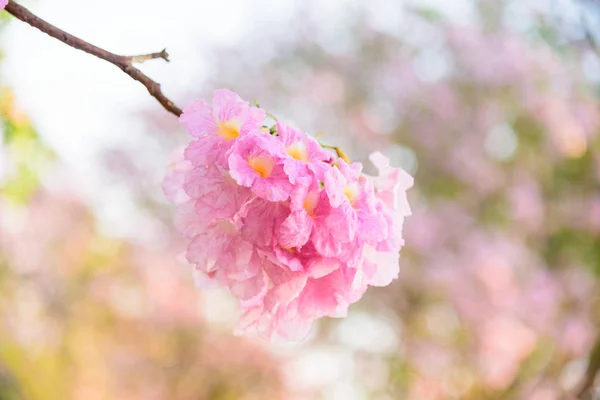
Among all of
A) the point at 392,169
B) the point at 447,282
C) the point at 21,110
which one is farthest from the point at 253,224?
the point at 447,282

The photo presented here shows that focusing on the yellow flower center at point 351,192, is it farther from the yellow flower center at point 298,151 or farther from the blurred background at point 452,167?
the blurred background at point 452,167

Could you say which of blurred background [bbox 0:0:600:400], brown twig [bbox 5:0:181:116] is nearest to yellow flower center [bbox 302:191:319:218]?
brown twig [bbox 5:0:181:116]

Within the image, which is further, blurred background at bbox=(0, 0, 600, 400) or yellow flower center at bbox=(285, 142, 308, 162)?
blurred background at bbox=(0, 0, 600, 400)

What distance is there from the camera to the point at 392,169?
68cm

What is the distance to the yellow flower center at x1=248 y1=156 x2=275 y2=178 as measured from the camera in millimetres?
548

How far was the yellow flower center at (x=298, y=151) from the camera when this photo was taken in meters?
0.57

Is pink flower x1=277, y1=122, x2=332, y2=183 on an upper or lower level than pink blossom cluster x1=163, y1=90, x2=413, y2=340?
upper

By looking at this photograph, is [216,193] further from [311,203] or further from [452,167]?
[452,167]

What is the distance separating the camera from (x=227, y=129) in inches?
22.9

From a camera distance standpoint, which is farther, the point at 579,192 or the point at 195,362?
the point at 195,362

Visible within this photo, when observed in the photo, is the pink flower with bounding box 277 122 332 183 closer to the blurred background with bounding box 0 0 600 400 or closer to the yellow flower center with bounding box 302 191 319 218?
the yellow flower center with bounding box 302 191 319 218

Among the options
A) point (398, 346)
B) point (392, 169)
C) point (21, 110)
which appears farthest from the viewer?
point (398, 346)

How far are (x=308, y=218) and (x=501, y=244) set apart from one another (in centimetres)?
267

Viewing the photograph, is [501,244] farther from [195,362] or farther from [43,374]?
[43,374]
